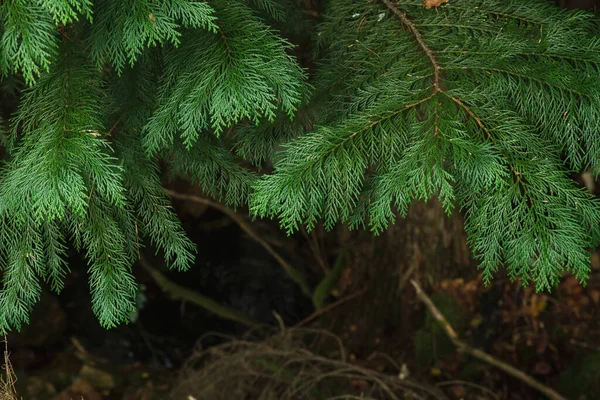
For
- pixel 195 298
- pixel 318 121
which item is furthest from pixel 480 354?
pixel 318 121

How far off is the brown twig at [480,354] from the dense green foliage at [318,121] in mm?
2108

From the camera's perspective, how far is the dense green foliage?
128 centimetres

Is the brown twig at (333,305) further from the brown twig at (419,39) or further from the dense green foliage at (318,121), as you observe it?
the brown twig at (419,39)

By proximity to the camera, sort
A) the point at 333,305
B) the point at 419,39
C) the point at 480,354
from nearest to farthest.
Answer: the point at 419,39 → the point at 480,354 → the point at 333,305

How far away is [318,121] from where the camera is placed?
1697 millimetres

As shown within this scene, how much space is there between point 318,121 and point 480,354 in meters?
2.32

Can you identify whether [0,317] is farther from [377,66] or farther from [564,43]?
[564,43]

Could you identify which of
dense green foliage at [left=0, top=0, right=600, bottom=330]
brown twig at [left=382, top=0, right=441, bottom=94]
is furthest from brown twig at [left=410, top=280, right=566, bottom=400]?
brown twig at [left=382, top=0, right=441, bottom=94]

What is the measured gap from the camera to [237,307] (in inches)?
198

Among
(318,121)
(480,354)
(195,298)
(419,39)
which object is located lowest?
(195,298)

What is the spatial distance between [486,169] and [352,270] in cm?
322

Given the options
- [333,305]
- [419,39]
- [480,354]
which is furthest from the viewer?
[333,305]

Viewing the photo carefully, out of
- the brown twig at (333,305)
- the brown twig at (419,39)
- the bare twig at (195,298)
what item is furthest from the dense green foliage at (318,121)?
the bare twig at (195,298)

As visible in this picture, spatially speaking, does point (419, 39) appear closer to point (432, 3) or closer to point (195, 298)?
point (432, 3)
